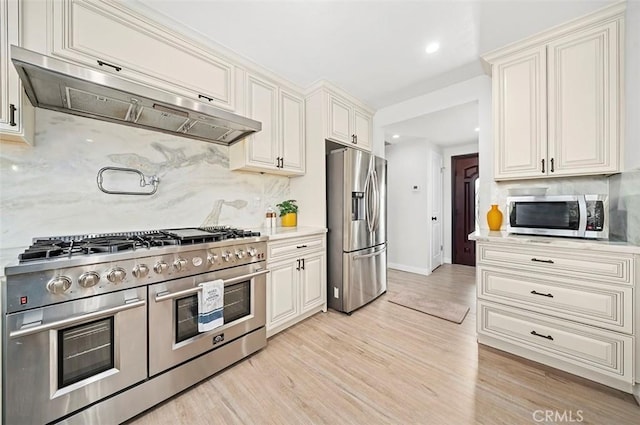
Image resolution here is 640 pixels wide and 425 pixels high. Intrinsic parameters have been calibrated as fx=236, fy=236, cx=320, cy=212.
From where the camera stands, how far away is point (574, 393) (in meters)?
1.53

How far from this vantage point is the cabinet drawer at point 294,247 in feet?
7.10

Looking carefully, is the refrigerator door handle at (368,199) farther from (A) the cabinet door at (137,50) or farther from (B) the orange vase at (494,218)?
(A) the cabinet door at (137,50)

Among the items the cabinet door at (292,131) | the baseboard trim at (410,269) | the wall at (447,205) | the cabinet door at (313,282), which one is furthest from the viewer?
the wall at (447,205)

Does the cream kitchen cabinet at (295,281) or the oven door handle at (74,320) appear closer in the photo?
the oven door handle at (74,320)

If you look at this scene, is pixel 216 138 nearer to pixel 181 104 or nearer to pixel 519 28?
pixel 181 104

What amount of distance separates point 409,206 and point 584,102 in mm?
2866

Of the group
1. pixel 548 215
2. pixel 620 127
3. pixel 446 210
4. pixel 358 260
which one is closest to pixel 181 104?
pixel 358 260

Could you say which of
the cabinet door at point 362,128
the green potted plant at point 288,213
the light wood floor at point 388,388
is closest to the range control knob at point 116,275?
the light wood floor at point 388,388

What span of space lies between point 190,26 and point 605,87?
3232 millimetres

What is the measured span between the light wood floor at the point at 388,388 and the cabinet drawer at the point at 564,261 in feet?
2.42

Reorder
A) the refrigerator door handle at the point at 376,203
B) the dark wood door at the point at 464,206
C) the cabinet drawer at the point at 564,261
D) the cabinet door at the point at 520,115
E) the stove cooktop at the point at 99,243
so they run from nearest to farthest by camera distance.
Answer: the stove cooktop at the point at 99,243
the cabinet drawer at the point at 564,261
the cabinet door at the point at 520,115
the refrigerator door handle at the point at 376,203
the dark wood door at the point at 464,206

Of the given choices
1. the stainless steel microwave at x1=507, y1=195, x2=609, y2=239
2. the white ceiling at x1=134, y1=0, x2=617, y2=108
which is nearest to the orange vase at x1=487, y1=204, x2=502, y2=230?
the stainless steel microwave at x1=507, y1=195, x2=609, y2=239

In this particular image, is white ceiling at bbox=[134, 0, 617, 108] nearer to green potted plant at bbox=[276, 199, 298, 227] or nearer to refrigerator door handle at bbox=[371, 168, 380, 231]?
refrigerator door handle at bbox=[371, 168, 380, 231]

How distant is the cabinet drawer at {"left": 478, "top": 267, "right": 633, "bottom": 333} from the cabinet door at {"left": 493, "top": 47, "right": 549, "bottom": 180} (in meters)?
0.92
